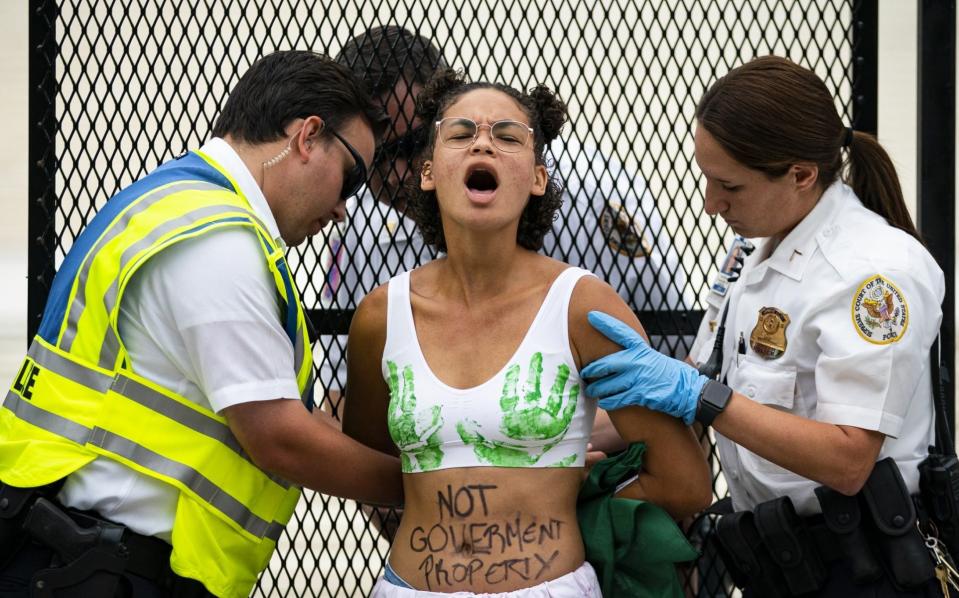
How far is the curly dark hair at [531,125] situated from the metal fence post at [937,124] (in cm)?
106

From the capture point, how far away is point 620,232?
279 cm

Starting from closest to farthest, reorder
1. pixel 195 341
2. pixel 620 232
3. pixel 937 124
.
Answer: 1. pixel 195 341
2. pixel 937 124
3. pixel 620 232

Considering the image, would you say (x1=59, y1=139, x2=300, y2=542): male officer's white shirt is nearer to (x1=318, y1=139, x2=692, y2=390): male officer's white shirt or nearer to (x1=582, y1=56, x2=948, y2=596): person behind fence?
→ (x1=582, y1=56, x2=948, y2=596): person behind fence

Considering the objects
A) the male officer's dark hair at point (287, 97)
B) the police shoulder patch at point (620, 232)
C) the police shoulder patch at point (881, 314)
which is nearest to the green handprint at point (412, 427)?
the male officer's dark hair at point (287, 97)

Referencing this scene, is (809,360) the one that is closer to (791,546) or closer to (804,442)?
(804,442)

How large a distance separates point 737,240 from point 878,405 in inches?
28.9

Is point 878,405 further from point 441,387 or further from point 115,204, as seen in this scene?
point 115,204

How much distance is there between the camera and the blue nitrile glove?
1864 mm

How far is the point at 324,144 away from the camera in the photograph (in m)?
2.08

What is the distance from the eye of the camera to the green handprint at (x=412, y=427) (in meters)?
1.86

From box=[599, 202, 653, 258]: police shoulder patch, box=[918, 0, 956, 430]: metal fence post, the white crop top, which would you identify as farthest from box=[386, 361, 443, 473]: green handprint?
box=[918, 0, 956, 430]: metal fence post

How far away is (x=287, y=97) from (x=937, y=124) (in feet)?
5.26

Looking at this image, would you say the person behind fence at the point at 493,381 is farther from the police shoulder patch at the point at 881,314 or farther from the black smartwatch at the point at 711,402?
the police shoulder patch at the point at 881,314

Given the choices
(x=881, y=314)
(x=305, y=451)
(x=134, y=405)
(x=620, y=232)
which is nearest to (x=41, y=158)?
(x=134, y=405)
